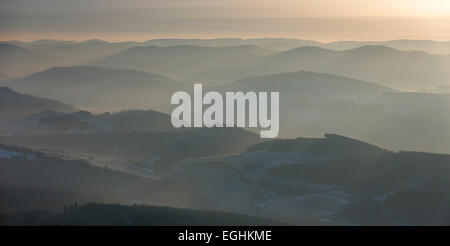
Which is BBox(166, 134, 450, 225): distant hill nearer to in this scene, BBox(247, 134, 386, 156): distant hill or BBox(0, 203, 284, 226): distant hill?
BBox(247, 134, 386, 156): distant hill

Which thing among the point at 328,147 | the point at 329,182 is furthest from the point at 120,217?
the point at 328,147

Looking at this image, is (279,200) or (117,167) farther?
(117,167)

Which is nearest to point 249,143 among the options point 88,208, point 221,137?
point 221,137

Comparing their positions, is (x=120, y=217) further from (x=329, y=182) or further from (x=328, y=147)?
(x=328, y=147)

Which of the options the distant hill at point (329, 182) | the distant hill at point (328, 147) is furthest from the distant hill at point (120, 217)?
the distant hill at point (328, 147)

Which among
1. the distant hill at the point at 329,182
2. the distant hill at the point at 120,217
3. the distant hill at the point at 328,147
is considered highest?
the distant hill at the point at 328,147

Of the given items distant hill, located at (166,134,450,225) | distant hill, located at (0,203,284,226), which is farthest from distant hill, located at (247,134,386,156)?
distant hill, located at (0,203,284,226)

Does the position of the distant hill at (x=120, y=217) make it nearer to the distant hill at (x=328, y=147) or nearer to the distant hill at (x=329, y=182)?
the distant hill at (x=329, y=182)

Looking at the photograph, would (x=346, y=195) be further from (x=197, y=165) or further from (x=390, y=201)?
(x=197, y=165)
